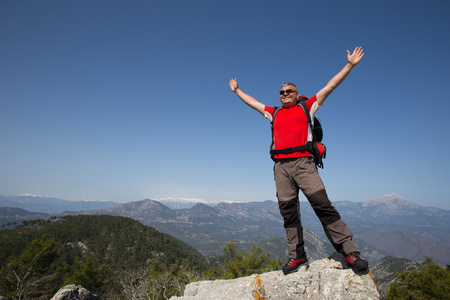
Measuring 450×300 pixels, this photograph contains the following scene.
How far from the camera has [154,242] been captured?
110m

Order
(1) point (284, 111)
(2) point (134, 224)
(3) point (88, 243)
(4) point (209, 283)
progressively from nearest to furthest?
(1) point (284, 111) < (4) point (209, 283) < (3) point (88, 243) < (2) point (134, 224)

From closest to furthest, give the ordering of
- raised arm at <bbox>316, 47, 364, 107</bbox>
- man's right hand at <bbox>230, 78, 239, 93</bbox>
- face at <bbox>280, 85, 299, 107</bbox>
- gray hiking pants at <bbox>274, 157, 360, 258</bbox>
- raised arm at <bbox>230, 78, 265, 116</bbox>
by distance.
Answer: gray hiking pants at <bbox>274, 157, 360, 258</bbox>, raised arm at <bbox>316, 47, 364, 107</bbox>, face at <bbox>280, 85, 299, 107</bbox>, raised arm at <bbox>230, 78, 265, 116</bbox>, man's right hand at <bbox>230, 78, 239, 93</bbox>

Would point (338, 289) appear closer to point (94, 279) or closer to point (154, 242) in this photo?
point (94, 279)

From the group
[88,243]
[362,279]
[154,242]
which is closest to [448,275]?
[362,279]

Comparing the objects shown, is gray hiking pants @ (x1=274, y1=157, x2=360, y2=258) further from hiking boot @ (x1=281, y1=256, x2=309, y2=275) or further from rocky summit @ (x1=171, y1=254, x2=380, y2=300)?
rocky summit @ (x1=171, y1=254, x2=380, y2=300)

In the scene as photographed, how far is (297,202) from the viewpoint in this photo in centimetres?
Answer: 375

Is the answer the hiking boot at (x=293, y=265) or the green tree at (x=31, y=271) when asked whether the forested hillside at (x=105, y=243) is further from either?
the hiking boot at (x=293, y=265)

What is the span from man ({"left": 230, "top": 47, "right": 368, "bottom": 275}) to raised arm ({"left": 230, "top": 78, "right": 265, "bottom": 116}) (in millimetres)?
494

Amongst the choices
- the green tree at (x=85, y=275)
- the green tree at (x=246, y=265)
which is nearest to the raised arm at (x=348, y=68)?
the green tree at (x=246, y=265)

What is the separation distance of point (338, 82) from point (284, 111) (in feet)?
3.34

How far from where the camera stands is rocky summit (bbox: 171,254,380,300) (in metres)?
2.86

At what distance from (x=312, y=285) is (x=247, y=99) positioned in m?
3.74

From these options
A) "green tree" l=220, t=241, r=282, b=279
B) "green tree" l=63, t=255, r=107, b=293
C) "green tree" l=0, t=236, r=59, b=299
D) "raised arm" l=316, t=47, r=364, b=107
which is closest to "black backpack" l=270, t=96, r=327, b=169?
"raised arm" l=316, t=47, r=364, b=107

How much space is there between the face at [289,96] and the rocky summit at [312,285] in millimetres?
2896
